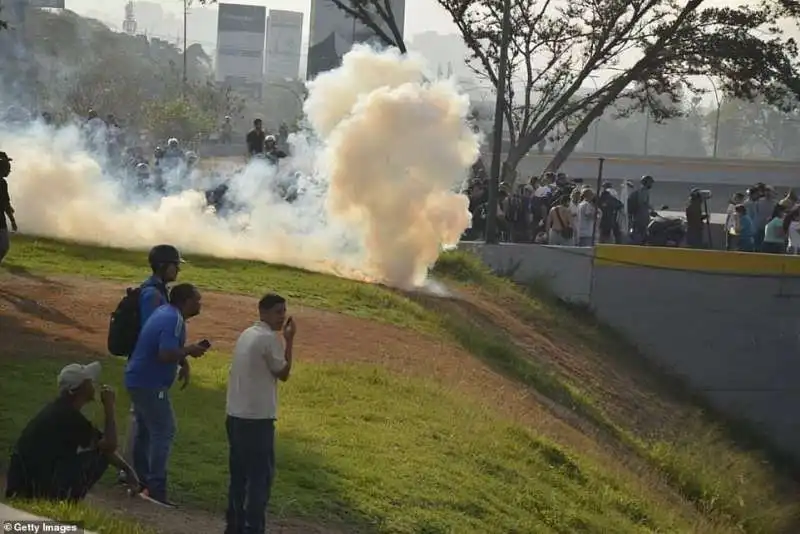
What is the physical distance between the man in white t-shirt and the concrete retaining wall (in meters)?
16.6

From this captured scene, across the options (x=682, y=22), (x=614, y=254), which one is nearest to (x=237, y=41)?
(x=682, y=22)

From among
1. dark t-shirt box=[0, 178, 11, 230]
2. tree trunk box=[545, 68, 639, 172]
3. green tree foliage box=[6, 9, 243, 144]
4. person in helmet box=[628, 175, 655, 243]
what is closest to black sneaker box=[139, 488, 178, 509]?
dark t-shirt box=[0, 178, 11, 230]

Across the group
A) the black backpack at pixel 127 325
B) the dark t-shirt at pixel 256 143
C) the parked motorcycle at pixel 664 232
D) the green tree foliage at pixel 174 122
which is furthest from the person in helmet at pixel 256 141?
the green tree foliage at pixel 174 122

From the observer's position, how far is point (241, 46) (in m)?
99.9

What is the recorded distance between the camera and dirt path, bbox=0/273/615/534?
14.1m

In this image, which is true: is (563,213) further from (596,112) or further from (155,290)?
(155,290)

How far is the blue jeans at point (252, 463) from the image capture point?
7992 millimetres

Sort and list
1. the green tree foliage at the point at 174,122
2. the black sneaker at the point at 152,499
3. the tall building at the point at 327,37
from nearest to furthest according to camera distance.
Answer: the black sneaker at the point at 152,499 → the tall building at the point at 327,37 → the green tree foliage at the point at 174,122

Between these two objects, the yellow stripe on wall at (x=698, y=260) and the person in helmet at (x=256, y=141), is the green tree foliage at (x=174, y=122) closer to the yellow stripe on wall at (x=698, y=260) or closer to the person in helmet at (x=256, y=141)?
the person in helmet at (x=256, y=141)

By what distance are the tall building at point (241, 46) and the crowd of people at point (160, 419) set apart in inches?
3592

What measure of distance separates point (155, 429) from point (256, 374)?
106cm

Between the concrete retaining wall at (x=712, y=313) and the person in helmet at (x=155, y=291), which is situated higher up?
the person in helmet at (x=155, y=291)

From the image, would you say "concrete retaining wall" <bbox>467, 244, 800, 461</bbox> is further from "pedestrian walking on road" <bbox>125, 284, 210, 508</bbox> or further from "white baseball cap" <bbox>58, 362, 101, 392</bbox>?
"white baseball cap" <bbox>58, 362, 101, 392</bbox>

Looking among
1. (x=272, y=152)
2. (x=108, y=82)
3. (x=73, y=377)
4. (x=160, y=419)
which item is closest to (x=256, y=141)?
(x=272, y=152)
